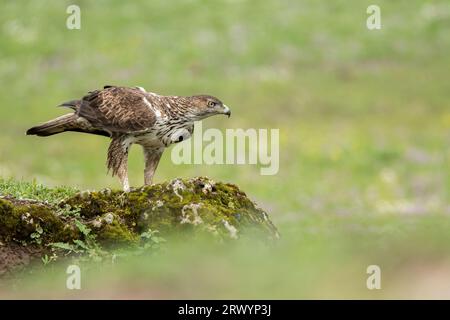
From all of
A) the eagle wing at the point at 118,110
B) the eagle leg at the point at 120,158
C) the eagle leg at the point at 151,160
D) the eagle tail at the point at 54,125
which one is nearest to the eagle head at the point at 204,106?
the eagle wing at the point at 118,110

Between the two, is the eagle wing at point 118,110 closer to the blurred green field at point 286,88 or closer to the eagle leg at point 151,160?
the eagle leg at point 151,160

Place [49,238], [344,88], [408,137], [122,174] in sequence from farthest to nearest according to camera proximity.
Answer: [344,88] → [408,137] → [122,174] → [49,238]

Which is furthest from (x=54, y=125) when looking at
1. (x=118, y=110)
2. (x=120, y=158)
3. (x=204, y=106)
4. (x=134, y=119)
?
(x=204, y=106)

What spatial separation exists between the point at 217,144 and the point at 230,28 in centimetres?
1720

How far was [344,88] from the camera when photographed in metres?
42.2

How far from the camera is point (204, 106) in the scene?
44.0 feet

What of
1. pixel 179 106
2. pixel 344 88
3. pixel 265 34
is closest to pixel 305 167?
pixel 344 88

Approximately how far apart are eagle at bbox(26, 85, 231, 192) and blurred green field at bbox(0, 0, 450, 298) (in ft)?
11.5

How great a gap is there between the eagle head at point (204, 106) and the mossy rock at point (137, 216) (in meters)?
1.48

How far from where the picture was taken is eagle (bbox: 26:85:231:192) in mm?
13055

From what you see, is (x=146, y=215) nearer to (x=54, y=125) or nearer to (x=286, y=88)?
(x=54, y=125)

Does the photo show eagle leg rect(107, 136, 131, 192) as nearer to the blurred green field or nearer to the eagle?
the eagle

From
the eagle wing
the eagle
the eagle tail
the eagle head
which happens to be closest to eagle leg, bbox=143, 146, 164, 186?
the eagle
